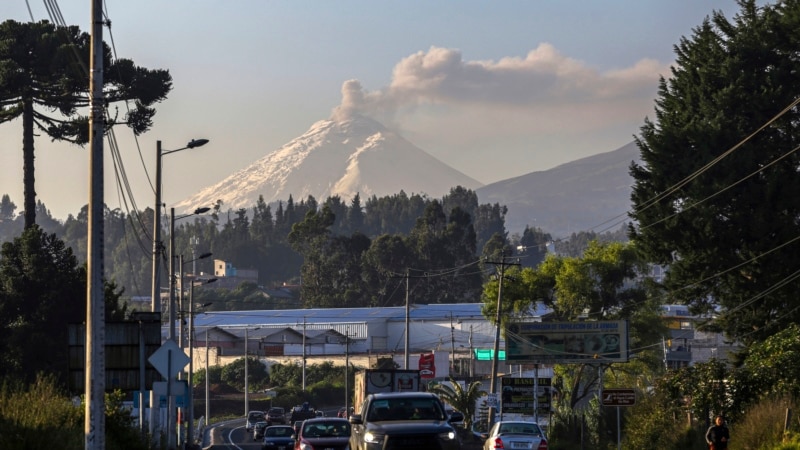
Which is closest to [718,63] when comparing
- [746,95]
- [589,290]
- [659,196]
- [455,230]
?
[746,95]

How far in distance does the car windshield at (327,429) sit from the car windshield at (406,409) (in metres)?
9.31

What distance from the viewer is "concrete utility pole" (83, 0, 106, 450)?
68.5 feet

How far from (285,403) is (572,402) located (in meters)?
43.9

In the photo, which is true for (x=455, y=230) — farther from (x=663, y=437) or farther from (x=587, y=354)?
(x=663, y=437)

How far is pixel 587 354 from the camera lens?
2670 inches

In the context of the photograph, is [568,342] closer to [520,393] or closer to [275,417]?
[520,393]

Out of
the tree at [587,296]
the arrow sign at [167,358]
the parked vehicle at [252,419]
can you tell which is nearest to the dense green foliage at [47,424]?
the arrow sign at [167,358]

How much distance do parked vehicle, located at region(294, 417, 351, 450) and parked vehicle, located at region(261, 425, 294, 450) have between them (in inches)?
433

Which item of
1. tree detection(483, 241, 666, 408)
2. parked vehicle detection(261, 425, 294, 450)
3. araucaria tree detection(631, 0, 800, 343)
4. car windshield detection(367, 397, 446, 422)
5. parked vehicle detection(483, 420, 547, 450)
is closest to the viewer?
car windshield detection(367, 397, 446, 422)

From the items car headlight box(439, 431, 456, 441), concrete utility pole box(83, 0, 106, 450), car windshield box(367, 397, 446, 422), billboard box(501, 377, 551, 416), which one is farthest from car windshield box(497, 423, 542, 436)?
billboard box(501, 377, 551, 416)

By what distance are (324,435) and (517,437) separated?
18.5 ft

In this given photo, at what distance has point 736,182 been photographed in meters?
54.2

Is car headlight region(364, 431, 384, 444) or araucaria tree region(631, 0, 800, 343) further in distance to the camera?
araucaria tree region(631, 0, 800, 343)

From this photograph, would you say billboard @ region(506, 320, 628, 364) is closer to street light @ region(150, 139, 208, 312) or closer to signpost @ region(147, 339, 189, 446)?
street light @ region(150, 139, 208, 312)
